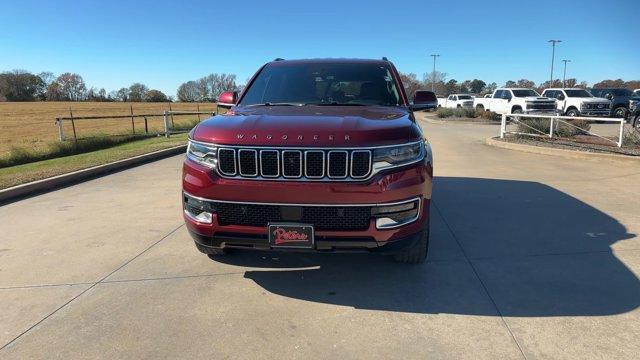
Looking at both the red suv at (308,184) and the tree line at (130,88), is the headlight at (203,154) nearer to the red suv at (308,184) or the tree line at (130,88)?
the red suv at (308,184)

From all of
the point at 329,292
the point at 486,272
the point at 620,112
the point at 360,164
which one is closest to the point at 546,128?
the point at 486,272

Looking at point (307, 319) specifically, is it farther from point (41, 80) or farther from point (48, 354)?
point (41, 80)

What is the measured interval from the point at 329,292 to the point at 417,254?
2.73ft

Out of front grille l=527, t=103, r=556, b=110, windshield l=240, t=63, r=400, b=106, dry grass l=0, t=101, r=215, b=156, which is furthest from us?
front grille l=527, t=103, r=556, b=110

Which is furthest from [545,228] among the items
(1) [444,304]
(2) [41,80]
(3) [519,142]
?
(2) [41,80]

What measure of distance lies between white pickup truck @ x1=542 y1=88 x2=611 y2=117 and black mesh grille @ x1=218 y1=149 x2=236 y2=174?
25.2 meters

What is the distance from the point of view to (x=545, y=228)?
5.28 metres

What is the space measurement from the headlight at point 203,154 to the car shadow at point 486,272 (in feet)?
3.67

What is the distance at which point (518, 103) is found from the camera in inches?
1000

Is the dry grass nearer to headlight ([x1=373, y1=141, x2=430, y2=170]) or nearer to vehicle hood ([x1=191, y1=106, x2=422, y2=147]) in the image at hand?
vehicle hood ([x1=191, y1=106, x2=422, y2=147])

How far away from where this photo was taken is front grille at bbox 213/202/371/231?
332cm

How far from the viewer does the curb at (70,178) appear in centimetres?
734

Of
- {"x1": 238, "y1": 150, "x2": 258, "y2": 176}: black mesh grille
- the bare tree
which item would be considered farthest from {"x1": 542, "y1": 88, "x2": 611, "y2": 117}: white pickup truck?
the bare tree

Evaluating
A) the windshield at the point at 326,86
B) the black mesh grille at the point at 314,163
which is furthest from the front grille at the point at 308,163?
the windshield at the point at 326,86
